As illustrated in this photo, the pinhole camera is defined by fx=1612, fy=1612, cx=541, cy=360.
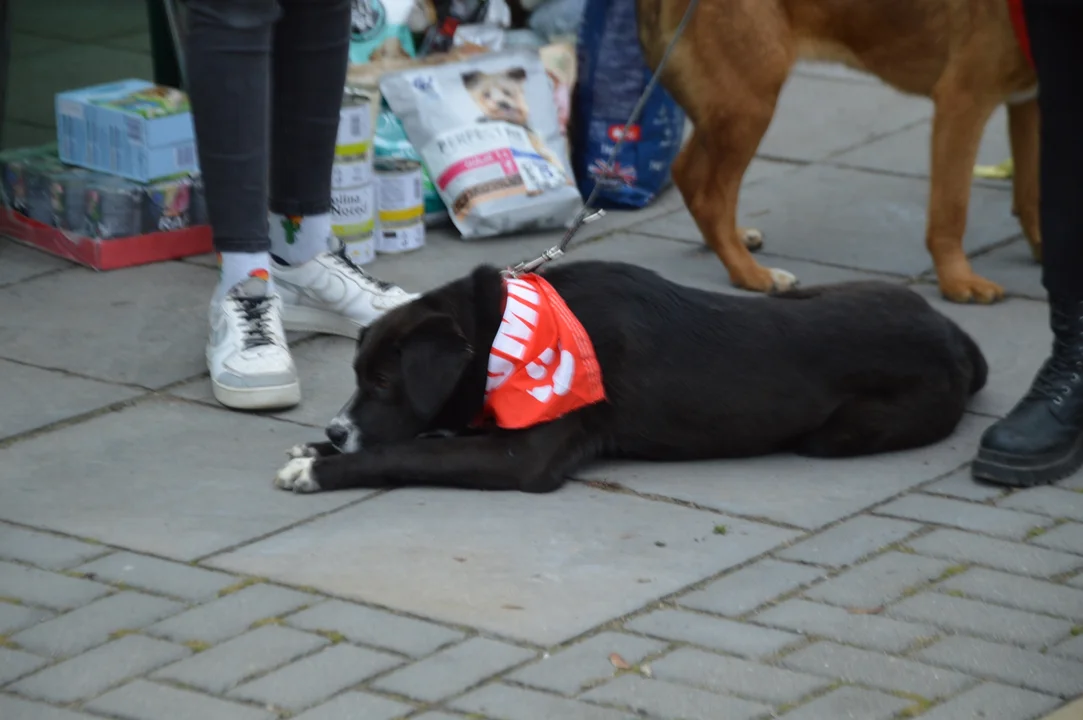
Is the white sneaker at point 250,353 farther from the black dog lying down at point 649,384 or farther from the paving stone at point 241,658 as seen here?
the paving stone at point 241,658

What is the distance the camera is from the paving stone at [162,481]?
3549mm

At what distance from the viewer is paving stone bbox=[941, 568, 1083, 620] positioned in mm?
3223

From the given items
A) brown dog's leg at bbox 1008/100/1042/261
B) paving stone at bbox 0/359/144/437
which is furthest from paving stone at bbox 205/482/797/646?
brown dog's leg at bbox 1008/100/1042/261

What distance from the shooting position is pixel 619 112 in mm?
6234

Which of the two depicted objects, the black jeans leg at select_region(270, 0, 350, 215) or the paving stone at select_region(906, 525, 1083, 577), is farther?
the black jeans leg at select_region(270, 0, 350, 215)

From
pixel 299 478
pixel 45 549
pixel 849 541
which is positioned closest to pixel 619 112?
pixel 299 478

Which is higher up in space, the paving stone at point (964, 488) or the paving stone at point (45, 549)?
the paving stone at point (964, 488)

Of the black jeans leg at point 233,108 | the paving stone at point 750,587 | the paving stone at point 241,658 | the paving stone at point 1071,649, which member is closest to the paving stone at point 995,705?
the paving stone at point 1071,649

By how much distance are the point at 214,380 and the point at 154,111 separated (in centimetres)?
156

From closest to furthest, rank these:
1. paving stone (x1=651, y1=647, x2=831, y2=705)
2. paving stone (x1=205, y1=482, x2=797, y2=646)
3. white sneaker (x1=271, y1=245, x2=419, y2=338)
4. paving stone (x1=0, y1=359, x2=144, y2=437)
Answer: paving stone (x1=651, y1=647, x2=831, y2=705)
paving stone (x1=205, y1=482, x2=797, y2=646)
paving stone (x1=0, y1=359, x2=144, y2=437)
white sneaker (x1=271, y1=245, x2=419, y2=338)

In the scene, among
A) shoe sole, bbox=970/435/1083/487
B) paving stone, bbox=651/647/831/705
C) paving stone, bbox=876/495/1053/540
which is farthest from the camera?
shoe sole, bbox=970/435/1083/487

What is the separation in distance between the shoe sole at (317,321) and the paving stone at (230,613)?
5.55ft

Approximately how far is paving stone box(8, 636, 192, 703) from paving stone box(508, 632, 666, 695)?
646 millimetres

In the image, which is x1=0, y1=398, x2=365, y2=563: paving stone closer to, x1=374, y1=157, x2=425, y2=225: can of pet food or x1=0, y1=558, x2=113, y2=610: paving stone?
x1=0, y1=558, x2=113, y2=610: paving stone
